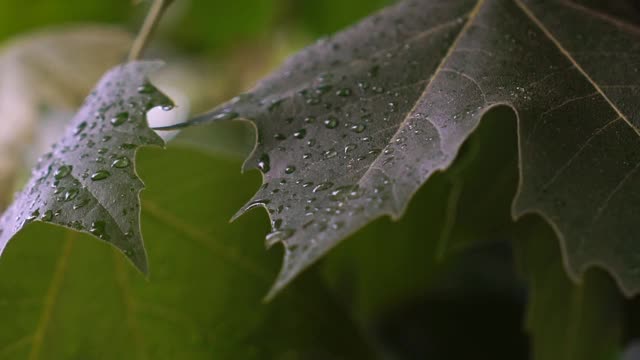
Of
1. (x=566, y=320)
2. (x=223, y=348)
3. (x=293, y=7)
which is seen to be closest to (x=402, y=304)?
(x=566, y=320)

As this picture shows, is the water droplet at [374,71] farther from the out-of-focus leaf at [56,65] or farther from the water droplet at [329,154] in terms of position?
the out-of-focus leaf at [56,65]

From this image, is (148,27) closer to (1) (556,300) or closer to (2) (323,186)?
(2) (323,186)

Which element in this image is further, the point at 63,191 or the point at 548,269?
the point at 548,269

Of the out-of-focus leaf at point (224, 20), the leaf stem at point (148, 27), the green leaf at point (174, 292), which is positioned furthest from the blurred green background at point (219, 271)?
the out-of-focus leaf at point (224, 20)

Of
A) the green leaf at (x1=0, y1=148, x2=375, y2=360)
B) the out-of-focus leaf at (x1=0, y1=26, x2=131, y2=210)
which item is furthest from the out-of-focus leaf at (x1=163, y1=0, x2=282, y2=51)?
the green leaf at (x1=0, y1=148, x2=375, y2=360)

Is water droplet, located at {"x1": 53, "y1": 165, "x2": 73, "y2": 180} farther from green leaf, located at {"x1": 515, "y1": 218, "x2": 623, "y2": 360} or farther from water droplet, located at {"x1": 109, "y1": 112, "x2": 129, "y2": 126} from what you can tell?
green leaf, located at {"x1": 515, "y1": 218, "x2": 623, "y2": 360}

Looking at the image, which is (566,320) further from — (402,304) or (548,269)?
(402,304)
